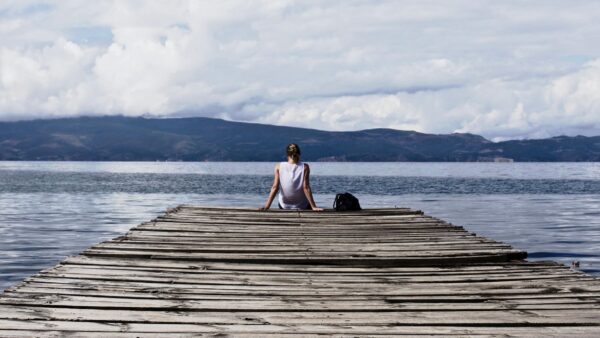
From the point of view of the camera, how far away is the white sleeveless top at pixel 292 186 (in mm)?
16562

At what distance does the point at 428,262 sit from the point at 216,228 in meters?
5.26

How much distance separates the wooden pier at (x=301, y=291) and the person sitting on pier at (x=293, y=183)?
3.91 m

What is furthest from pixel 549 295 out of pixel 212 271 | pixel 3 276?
pixel 3 276

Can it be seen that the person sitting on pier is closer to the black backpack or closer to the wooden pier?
the black backpack

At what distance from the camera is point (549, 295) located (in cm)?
770

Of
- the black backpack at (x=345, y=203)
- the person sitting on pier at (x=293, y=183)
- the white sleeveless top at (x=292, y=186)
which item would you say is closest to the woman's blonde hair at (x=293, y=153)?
the person sitting on pier at (x=293, y=183)

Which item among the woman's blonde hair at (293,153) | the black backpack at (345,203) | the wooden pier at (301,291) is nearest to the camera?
the wooden pier at (301,291)

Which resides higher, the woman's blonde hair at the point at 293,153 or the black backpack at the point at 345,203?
the woman's blonde hair at the point at 293,153

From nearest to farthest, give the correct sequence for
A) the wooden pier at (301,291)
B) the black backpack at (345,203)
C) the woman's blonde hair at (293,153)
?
the wooden pier at (301,291) < the woman's blonde hair at (293,153) < the black backpack at (345,203)

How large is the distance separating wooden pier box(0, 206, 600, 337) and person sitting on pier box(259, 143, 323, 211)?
154 inches

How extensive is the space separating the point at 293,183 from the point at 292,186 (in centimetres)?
15

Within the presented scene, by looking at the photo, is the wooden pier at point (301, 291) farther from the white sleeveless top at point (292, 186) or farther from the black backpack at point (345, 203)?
the black backpack at point (345, 203)

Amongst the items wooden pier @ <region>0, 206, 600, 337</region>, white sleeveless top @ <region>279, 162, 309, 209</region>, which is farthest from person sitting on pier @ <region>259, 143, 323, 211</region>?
wooden pier @ <region>0, 206, 600, 337</region>

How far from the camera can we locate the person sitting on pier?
16562 millimetres
